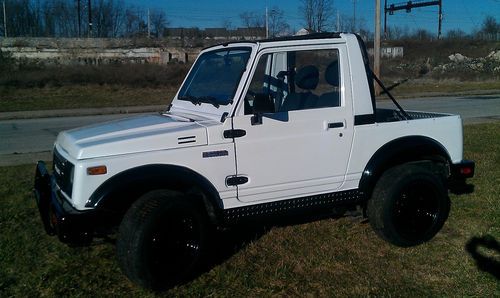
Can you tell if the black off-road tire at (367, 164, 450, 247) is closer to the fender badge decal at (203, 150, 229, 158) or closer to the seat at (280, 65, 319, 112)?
the seat at (280, 65, 319, 112)

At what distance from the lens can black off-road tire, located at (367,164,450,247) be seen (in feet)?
15.9

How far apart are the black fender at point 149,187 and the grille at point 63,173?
0.31 metres

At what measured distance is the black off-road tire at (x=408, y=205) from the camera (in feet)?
15.9

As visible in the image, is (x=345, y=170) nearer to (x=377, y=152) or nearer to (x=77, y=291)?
(x=377, y=152)

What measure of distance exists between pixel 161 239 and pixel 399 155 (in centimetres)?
250

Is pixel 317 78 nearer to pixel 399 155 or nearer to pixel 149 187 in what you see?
pixel 399 155

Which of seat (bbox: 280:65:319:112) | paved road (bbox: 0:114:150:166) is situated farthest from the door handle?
paved road (bbox: 0:114:150:166)

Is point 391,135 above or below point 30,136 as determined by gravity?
above

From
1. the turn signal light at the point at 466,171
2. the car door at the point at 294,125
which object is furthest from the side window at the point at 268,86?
the turn signal light at the point at 466,171

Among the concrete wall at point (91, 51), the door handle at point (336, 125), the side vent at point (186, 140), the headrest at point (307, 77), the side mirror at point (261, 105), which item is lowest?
the side vent at point (186, 140)

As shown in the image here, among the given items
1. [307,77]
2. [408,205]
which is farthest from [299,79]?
[408,205]

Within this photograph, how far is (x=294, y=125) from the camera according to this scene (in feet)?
14.6

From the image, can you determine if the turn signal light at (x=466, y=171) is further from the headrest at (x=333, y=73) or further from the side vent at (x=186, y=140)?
the side vent at (x=186, y=140)

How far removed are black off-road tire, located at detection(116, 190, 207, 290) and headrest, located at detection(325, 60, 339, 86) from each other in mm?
1764
